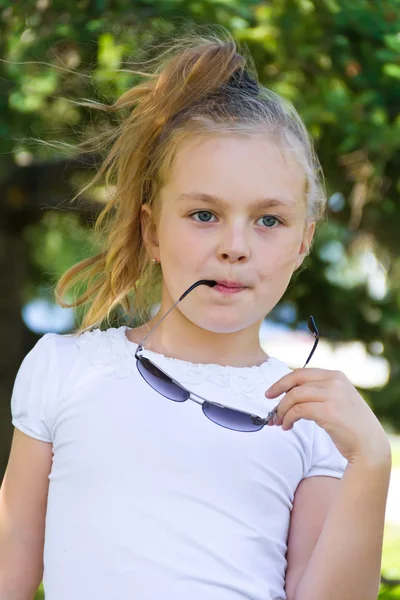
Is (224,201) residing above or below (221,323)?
above

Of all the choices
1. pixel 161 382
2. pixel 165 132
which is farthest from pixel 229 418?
pixel 165 132

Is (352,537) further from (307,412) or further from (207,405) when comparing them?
(207,405)

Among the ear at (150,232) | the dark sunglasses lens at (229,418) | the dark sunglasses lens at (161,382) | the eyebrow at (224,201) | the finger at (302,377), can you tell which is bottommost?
the dark sunglasses lens at (229,418)

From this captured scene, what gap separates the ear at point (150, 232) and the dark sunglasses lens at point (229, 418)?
0.51 m

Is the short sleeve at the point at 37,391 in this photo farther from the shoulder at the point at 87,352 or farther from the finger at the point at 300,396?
the finger at the point at 300,396


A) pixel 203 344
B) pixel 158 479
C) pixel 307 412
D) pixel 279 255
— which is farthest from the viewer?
pixel 203 344

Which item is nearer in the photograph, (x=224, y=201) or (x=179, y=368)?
(x=224, y=201)

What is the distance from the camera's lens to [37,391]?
2111 mm

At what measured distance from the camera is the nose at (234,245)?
1985 mm

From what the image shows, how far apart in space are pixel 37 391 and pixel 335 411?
686mm

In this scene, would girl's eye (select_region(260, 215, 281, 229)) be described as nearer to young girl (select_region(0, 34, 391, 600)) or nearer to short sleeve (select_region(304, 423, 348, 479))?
young girl (select_region(0, 34, 391, 600))

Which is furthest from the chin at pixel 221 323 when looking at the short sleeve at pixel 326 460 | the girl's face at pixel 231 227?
the short sleeve at pixel 326 460

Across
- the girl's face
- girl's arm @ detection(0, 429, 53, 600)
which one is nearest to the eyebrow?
the girl's face

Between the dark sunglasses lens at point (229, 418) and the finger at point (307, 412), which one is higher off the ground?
the finger at point (307, 412)
